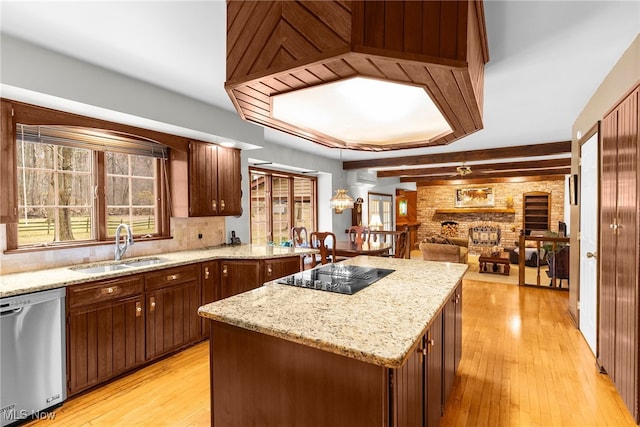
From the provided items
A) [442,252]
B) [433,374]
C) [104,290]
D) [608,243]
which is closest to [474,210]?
[442,252]

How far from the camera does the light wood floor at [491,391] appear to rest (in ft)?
6.93

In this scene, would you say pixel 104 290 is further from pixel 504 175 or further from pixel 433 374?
pixel 504 175

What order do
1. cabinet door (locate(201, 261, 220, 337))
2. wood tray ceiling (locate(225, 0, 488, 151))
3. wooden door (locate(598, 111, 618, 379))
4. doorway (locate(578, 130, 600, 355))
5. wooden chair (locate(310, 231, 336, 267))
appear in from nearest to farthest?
wood tray ceiling (locate(225, 0, 488, 151)) < wooden door (locate(598, 111, 618, 379)) < doorway (locate(578, 130, 600, 355)) < cabinet door (locate(201, 261, 220, 337)) < wooden chair (locate(310, 231, 336, 267))

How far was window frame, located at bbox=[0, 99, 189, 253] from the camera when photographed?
2.19 metres

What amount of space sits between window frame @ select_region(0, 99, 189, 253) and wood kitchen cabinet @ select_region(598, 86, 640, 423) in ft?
12.3

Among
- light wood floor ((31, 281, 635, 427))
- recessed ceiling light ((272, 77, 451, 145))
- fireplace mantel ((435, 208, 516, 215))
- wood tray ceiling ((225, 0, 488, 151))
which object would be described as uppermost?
wood tray ceiling ((225, 0, 488, 151))

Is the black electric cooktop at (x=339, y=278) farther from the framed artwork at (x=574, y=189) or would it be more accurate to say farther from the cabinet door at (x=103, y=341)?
the framed artwork at (x=574, y=189)

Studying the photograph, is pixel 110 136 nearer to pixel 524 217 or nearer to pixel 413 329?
pixel 413 329

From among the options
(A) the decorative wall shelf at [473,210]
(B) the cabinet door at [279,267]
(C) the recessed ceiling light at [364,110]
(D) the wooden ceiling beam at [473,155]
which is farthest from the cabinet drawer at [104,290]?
(A) the decorative wall shelf at [473,210]

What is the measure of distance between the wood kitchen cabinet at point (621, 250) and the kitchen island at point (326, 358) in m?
1.28

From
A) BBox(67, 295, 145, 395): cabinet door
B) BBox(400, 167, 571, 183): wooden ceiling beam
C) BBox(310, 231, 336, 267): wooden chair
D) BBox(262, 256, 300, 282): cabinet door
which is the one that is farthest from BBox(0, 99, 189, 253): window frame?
BBox(400, 167, 571, 183): wooden ceiling beam

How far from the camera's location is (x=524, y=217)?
980 centimetres

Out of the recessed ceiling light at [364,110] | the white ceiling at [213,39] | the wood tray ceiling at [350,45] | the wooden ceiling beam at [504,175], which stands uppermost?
the white ceiling at [213,39]

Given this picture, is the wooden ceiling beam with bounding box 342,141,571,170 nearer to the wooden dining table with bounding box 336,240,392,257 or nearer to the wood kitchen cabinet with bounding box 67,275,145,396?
the wooden dining table with bounding box 336,240,392,257
